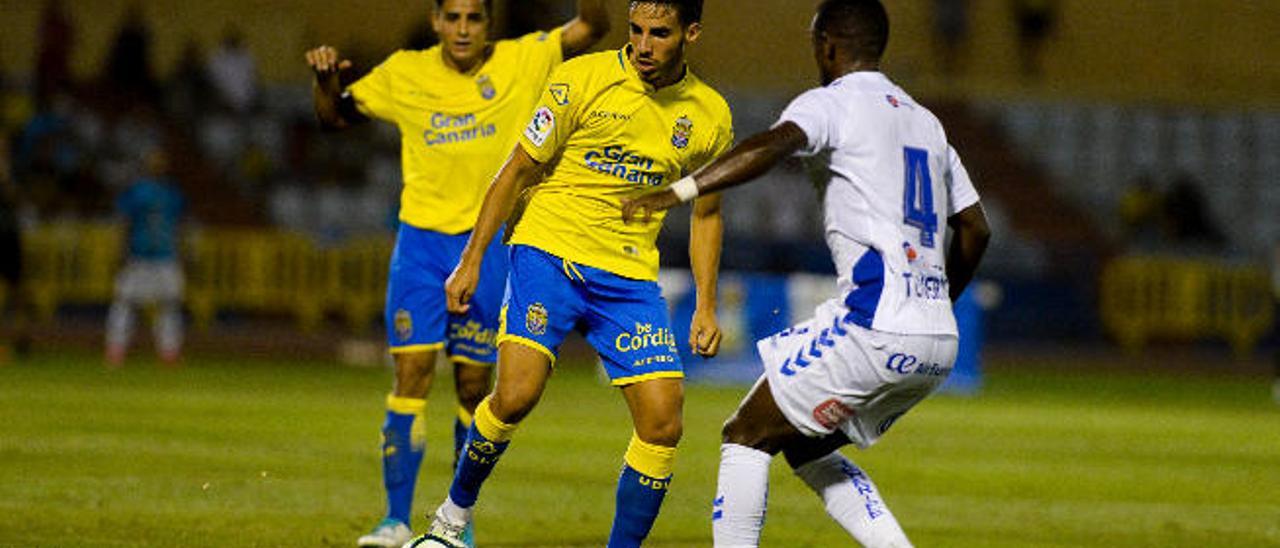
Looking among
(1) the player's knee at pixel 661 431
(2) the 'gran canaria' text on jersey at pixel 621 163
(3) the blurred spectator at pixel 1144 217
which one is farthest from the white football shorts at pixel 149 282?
(3) the blurred spectator at pixel 1144 217

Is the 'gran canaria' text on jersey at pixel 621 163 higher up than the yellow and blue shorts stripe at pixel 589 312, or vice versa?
the 'gran canaria' text on jersey at pixel 621 163

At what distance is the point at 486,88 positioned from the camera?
383 inches

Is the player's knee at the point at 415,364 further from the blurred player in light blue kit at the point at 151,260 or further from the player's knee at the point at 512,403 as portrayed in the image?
the blurred player in light blue kit at the point at 151,260

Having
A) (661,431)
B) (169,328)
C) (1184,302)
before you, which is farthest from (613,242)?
(1184,302)

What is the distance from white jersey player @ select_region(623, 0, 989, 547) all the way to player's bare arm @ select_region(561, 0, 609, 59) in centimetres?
228

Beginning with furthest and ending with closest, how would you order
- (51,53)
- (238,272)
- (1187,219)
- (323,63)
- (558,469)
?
(1187,219) → (51,53) → (238,272) → (558,469) → (323,63)

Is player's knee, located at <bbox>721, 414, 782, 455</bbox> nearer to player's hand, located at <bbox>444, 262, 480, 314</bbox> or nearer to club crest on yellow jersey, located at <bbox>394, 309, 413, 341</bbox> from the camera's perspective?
player's hand, located at <bbox>444, 262, 480, 314</bbox>

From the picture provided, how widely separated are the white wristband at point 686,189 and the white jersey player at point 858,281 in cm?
4

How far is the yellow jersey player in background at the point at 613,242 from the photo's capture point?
816 centimetres

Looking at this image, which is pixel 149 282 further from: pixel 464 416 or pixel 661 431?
pixel 661 431

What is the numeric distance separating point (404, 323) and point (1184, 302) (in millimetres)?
24022

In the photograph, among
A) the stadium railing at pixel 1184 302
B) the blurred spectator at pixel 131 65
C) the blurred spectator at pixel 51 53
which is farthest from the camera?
the stadium railing at pixel 1184 302

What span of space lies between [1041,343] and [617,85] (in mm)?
23427

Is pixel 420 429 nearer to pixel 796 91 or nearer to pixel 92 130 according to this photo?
pixel 92 130
